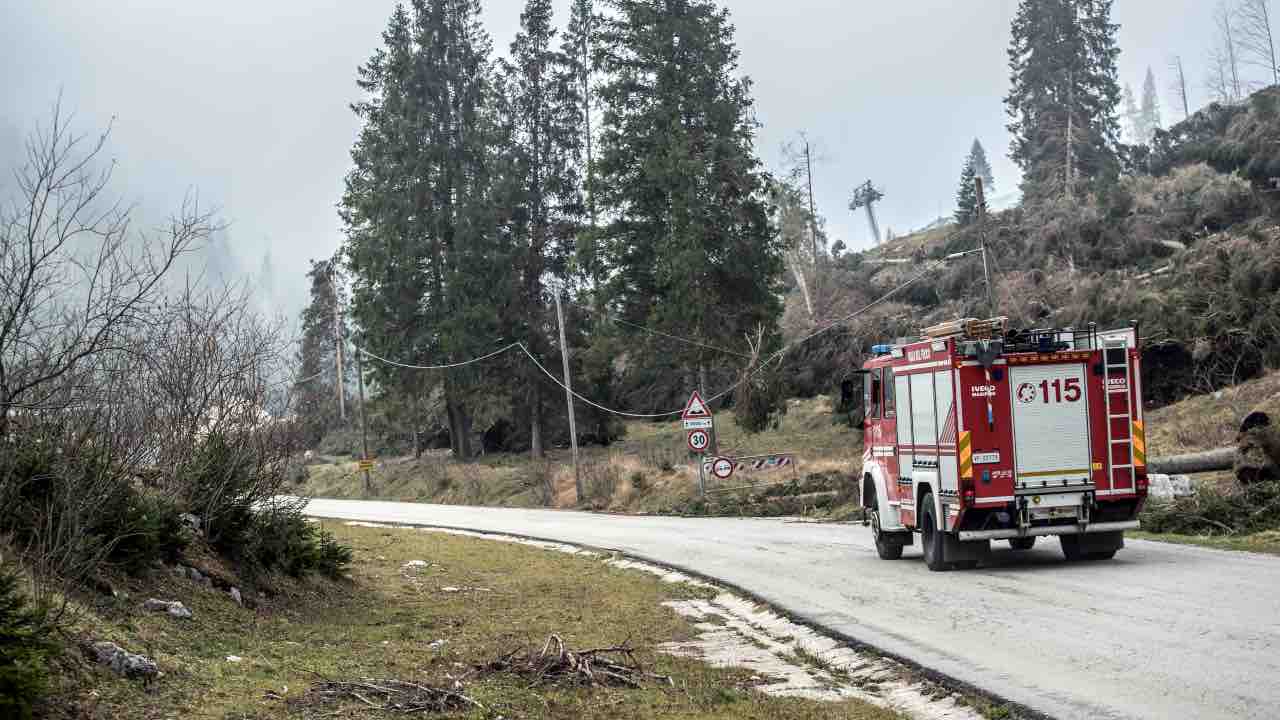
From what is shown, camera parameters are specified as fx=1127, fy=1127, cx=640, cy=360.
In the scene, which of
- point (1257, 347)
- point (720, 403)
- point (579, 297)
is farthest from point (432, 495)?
point (1257, 347)

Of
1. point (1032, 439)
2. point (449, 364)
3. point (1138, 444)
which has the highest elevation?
point (449, 364)

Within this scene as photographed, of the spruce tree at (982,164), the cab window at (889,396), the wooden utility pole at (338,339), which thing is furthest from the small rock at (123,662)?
the spruce tree at (982,164)

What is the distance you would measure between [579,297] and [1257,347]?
2891 centimetres

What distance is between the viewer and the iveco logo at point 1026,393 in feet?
49.1

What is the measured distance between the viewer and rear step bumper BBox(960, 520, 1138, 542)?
48.0ft

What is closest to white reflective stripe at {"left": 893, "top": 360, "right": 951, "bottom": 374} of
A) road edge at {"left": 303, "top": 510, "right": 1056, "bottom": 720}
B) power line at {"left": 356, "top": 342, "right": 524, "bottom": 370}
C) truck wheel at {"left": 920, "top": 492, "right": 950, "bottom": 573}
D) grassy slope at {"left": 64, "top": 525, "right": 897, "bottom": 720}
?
truck wheel at {"left": 920, "top": 492, "right": 950, "bottom": 573}

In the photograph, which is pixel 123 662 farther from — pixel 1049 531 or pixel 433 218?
pixel 433 218

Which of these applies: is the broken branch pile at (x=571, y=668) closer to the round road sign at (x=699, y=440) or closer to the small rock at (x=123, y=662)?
the small rock at (x=123, y=662)

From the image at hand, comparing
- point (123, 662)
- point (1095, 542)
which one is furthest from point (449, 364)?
point (123, 662)

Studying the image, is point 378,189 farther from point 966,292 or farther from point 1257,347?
point 1257,347

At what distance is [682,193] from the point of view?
43219mm

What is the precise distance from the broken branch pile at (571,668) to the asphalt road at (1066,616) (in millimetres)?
2447

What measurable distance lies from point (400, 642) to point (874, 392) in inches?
384

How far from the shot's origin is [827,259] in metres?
81.6
